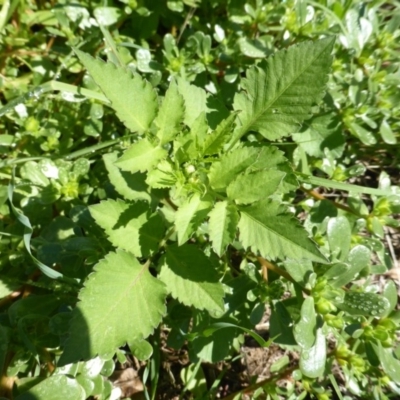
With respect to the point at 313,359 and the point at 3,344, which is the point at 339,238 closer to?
the point at 313,359

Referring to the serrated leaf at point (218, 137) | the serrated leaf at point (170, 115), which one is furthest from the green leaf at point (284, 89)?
the serrated leaf at point (170, 115)

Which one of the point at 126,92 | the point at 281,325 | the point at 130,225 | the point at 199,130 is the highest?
the point at 126,92

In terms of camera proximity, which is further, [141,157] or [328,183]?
[328,183]

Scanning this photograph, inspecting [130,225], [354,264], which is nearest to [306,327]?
[354,264]

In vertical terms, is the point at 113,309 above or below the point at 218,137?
below

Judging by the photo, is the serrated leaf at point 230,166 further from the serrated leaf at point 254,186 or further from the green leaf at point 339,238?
the green leaf at point 339,238

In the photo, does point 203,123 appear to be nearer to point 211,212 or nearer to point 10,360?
point 211,212

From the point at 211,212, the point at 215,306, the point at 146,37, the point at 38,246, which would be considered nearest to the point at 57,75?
the point at 146,37
